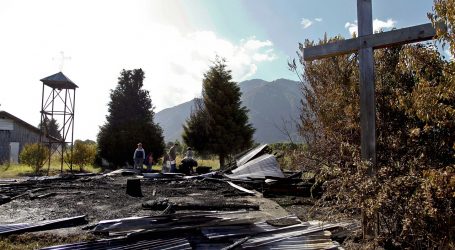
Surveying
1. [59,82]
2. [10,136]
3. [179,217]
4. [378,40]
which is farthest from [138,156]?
[10,136]

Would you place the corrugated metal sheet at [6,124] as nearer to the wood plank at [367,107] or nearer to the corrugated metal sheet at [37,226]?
the corrugated metal sheet at [37,226]

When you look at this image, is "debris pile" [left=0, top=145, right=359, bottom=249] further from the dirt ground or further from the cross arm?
the cross arm

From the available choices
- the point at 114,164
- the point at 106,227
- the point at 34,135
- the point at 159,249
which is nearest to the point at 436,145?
the point at 159,249

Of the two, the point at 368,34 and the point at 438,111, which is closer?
the point at 438,111

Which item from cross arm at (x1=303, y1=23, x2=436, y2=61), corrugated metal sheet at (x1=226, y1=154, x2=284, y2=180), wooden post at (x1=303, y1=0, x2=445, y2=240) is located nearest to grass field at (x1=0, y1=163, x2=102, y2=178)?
corrugated metal sheet at (x1=226, y1=154, x2=284, y2=180)

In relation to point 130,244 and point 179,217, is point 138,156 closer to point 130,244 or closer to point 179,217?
point 179,217

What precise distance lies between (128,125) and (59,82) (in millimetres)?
7012

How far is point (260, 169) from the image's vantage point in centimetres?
1193

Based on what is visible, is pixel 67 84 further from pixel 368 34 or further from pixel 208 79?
pixel 368 34

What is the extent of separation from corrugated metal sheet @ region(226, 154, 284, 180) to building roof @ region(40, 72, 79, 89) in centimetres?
1375

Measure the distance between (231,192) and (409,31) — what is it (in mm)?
6574

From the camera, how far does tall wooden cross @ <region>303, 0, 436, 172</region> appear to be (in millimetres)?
4594

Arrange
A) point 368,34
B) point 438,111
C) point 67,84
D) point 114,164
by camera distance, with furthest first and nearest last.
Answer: point 114,164 → point 67,84 → point 368,34 → point 438,111

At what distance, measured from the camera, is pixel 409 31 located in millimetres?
4613
